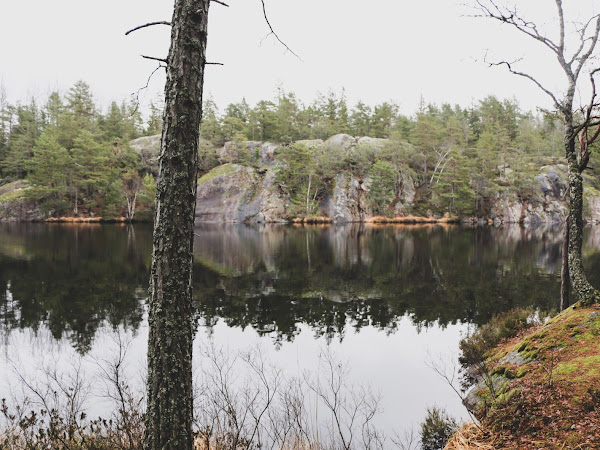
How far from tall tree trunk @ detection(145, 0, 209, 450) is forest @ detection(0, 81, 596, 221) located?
44662 millimetres

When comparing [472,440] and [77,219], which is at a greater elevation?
[77,219]

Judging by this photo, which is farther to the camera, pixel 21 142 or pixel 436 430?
pixel 21 142

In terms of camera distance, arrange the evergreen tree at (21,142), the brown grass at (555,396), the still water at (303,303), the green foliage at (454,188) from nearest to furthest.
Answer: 1. the brown grass at (555,396)
2. the still water at (303,303)
3. the green foliage at (454,188)
4. the evergreen tree at (21,142)

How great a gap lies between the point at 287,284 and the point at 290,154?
129 ft

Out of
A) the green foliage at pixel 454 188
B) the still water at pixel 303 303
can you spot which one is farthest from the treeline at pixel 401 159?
the still water at pixel 303 303

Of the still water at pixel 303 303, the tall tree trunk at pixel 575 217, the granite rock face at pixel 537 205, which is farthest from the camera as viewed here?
the granite rock face at pixel 537 205

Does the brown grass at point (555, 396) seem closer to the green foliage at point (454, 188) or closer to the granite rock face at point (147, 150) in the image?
the green foliage at point (454, 188)

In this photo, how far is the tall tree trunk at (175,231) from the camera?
2.86m

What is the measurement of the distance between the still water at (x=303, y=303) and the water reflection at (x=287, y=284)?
6cm

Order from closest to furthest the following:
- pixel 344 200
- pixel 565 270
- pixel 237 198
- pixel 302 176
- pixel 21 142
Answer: pixel 565 270
pixel 237 198
pixel 344 200
pixel 302 176
pixel 21 142

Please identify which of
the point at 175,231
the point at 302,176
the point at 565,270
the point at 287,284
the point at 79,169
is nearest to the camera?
the point at 175,231

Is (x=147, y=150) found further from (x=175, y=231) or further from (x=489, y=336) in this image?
(x=175, y=231)

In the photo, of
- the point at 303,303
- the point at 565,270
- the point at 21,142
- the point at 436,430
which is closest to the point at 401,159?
the point at 303,303

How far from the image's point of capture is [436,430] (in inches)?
218
